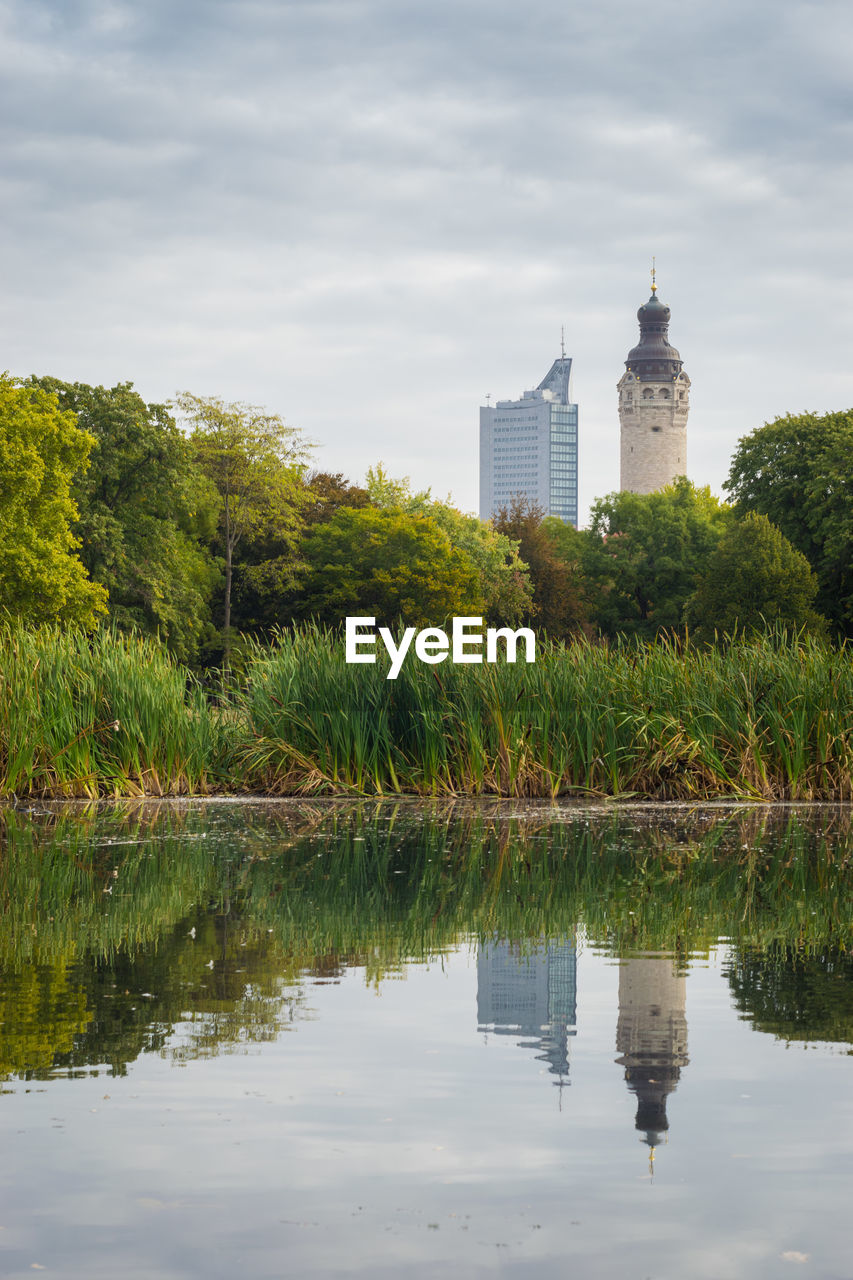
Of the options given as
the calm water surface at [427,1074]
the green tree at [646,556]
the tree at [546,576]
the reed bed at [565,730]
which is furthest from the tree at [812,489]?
the calm water surface at [427,1074]

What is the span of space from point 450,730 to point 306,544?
40.0 metres

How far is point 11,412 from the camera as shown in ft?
129

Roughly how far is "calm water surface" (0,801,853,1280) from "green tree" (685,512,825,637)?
39085mm

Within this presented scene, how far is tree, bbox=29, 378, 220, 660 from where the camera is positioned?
44969 millimetres

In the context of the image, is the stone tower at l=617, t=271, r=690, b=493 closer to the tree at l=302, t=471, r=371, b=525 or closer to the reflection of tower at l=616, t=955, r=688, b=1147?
the tree at l=302, t=471, r=371, b=525

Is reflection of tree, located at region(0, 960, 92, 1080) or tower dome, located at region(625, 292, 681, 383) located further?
tower dome, located at region(625, 292, 681, 383)

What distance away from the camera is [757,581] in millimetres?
48406

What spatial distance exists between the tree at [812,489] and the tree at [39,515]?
2286 centimetres

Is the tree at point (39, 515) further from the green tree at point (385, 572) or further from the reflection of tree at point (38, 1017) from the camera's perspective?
the reflection of tree at point (38, 1017)

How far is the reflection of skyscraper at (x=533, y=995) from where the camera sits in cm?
528

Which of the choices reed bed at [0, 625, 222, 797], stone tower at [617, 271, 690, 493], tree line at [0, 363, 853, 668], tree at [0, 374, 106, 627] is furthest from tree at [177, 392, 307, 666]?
stone tower at [617, 271, 690, 493]

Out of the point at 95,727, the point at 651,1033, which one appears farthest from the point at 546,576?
the point at 651,1033

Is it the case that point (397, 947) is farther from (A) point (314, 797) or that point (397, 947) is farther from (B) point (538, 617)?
(B) point (538, 617)

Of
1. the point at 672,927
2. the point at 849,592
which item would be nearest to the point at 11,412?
the point at 849,592
